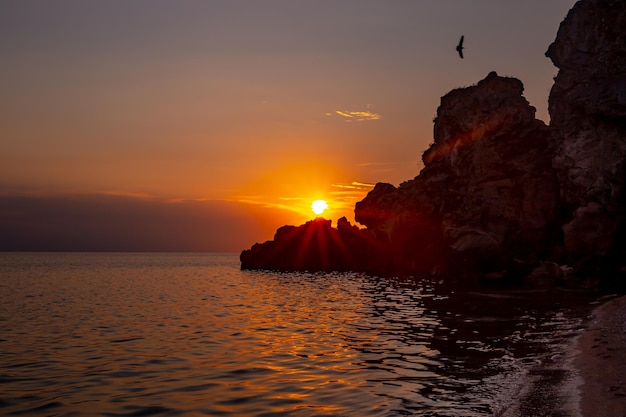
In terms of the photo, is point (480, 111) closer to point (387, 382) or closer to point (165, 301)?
point (165, 301)

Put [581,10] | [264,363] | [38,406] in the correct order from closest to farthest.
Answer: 1. [38,406]
2. [264,363]
3. [581,10]

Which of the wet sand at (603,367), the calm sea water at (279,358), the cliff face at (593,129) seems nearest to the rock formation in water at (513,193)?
the cliff face at (593,129)

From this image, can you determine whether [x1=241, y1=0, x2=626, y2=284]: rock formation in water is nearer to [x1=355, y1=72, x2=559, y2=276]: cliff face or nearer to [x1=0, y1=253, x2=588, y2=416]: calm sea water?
[x1=355, y1=72, x2=559, y2=276]: cliff face

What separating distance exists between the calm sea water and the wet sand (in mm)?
1072

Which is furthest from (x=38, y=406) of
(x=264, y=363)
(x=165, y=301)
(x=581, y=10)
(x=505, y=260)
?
(x=581, y=10)

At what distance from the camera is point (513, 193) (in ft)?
243

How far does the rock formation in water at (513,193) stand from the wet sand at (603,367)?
30367 millimetres

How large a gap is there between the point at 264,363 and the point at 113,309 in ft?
→ 75.9

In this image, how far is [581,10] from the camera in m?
58.4

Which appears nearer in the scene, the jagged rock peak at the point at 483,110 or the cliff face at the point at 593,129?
the cliff face at the point at 593,129

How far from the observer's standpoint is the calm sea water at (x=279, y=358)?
1405 cm

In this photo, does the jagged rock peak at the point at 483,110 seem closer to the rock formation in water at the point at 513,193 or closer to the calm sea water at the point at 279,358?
the rock formation in water at the point at 513,193

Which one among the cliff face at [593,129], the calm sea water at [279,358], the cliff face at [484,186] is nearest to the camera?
the calm sea water at [279,358]

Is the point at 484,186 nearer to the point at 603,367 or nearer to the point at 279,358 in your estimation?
the point at 279,358
